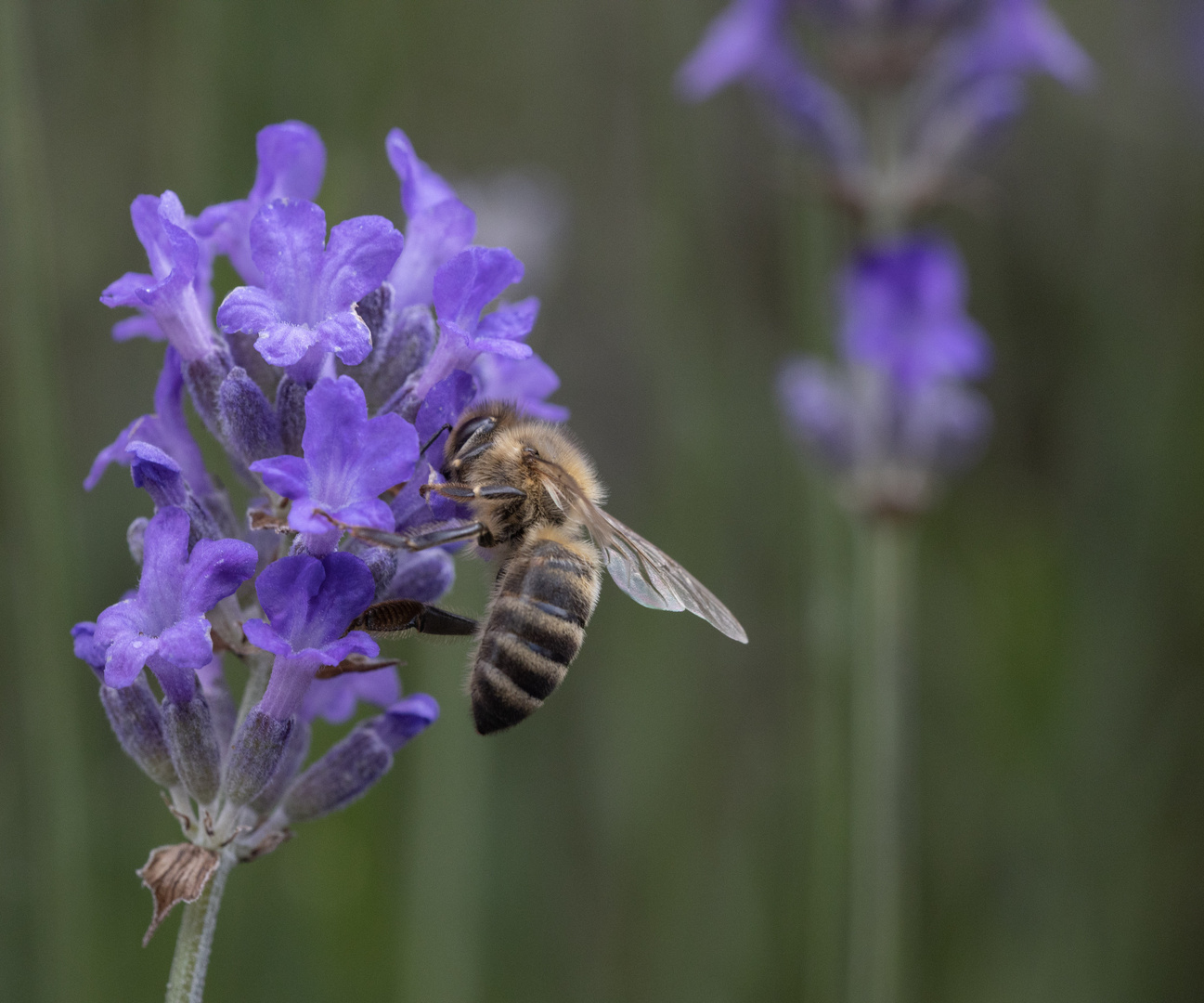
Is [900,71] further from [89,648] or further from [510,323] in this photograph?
[89,648]

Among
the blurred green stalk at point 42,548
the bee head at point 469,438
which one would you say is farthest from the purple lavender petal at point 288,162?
the blurred green stalk at point 42,548

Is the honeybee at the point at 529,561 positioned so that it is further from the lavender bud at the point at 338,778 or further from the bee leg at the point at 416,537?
the lavender bud at the point at 338,778

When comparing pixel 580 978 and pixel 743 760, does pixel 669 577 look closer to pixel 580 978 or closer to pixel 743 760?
pixel 580 978

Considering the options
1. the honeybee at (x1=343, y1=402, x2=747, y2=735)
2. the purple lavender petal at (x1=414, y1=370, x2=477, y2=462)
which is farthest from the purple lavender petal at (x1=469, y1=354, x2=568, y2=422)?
the purple lavender petal at (x1=414, y1=370, x2=477, y2=462)

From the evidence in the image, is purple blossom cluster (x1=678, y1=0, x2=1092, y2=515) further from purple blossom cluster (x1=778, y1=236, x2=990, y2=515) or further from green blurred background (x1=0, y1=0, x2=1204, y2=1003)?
green blurred background (x1=0, y1=0, x2=1204, y2=1003)

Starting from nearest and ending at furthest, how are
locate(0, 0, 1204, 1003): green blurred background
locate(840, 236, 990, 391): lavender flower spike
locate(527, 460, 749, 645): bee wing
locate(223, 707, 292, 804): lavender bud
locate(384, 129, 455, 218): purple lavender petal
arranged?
A: locate(223, 707, 292, 804): lavender bud
locate(384, 129, 455, 218): purple lavender petal
locate(527, 460, 749, 645): bee wing
locate(0, 0, 1204, 1003): green blurred background
locate(840, 236, 990, 391): lavender flower spike

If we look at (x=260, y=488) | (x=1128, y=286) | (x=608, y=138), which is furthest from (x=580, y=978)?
(x=608, y=138)

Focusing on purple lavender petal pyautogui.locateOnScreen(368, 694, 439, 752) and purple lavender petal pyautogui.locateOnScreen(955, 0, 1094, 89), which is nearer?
purple lavender petal pyautogui.locateOnScreen(368, 694, 439, 752)
